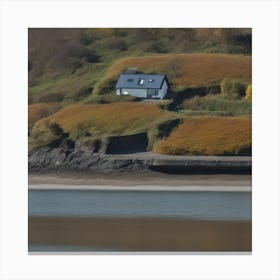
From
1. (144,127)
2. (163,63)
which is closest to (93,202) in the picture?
(144,127)

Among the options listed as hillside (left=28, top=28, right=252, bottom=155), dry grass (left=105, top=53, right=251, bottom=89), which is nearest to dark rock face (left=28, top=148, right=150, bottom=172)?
hillside (left=28, top=28, right=252, bottom=155)

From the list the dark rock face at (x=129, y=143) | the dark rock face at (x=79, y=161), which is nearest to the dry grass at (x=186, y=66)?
the dark rock face at (x=129, y=143)

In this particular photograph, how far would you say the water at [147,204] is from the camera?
1530 centimetres

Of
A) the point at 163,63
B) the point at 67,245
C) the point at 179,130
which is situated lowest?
the point at 67,245

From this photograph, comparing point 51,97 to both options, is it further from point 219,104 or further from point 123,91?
point 219,104

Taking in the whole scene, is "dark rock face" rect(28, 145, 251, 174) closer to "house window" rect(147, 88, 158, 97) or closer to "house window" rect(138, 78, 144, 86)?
"house window" rect(147, 88, 158, 97)

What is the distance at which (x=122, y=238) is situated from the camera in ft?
49.4

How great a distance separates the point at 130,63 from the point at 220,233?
11.8 ft

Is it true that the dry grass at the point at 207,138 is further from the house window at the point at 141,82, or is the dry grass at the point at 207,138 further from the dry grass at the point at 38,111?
the dry grass at the point at 38,111

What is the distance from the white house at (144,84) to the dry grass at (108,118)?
24 centimetres

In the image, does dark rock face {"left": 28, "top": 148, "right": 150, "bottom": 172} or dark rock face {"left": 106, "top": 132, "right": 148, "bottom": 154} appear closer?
dark rock face {"left": 28, "top": 148, "right": 150, "bottom": 172}

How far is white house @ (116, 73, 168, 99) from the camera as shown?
16250 mm

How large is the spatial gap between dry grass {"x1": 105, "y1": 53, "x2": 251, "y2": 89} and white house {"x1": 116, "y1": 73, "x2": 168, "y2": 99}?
0.13 m

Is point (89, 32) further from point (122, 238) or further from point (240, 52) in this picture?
point (122, 238)
